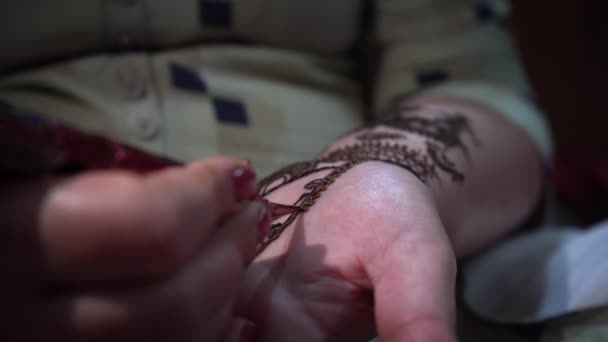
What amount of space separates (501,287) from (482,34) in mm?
309

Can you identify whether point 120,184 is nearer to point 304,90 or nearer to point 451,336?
point 451,336

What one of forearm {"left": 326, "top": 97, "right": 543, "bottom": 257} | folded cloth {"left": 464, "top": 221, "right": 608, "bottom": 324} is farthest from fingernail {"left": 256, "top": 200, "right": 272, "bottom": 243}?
folded cloth {"left": 464, "top": 221, "right": 608, "bottom": 324}

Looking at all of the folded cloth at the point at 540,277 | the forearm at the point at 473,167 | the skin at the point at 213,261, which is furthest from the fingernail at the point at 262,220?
the folded cloth at the point at 540,277

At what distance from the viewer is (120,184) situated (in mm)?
222

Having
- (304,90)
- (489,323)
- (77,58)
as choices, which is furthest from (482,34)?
(77,58)

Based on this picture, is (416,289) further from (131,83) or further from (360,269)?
(131,83)

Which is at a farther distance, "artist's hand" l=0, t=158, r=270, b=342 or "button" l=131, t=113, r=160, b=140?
"button" l=131, t=113, r=160, b=140

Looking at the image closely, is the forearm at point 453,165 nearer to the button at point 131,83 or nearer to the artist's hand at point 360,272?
the artist's hand at point 360,272

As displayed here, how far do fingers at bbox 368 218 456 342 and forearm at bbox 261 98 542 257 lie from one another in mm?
45

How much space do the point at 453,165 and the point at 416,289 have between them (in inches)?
8.6

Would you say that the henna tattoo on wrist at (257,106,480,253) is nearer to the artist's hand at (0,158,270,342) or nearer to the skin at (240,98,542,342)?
the skin at (240,98,542,342)

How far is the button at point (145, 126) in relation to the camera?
1.69 feet

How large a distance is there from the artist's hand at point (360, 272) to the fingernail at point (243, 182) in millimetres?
70

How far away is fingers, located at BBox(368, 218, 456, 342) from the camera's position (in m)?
0.27
